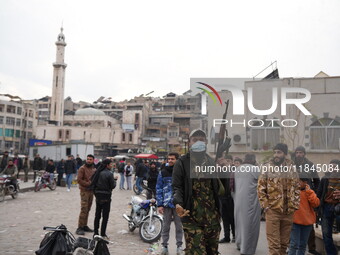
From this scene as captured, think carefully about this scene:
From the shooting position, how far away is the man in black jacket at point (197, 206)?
435 cm

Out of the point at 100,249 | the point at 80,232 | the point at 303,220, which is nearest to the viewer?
the point at 303,220

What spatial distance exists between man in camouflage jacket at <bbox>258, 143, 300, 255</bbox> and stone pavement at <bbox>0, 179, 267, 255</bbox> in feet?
5.59

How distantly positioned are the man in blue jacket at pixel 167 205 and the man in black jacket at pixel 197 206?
2.13 m

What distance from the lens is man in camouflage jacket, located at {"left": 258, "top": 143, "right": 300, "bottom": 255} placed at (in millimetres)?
4879

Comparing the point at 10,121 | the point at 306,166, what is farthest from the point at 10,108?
the point at 306,166

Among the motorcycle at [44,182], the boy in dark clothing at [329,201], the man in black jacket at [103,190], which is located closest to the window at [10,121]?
the motorcycle at [44,182]

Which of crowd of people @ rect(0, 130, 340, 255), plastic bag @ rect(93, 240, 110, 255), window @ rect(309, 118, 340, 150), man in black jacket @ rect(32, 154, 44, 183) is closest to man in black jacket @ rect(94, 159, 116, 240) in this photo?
crowd of people @ rect(0, 130, 340, 255)

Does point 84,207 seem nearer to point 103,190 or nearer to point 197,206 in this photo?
point 103,190

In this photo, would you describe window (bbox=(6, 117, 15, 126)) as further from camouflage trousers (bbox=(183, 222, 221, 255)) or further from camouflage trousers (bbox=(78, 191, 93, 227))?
camouflage trousers (bbox=(183, 222, 221, 255))

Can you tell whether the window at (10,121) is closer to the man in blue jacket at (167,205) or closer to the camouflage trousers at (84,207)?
the camouflage trousers at (84,207)

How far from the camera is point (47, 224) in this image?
9195 millimetres

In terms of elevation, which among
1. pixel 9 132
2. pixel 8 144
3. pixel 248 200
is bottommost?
pixel 248 200

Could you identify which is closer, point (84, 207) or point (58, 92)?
→ point (84, 207)

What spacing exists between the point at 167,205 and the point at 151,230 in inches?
45.2
